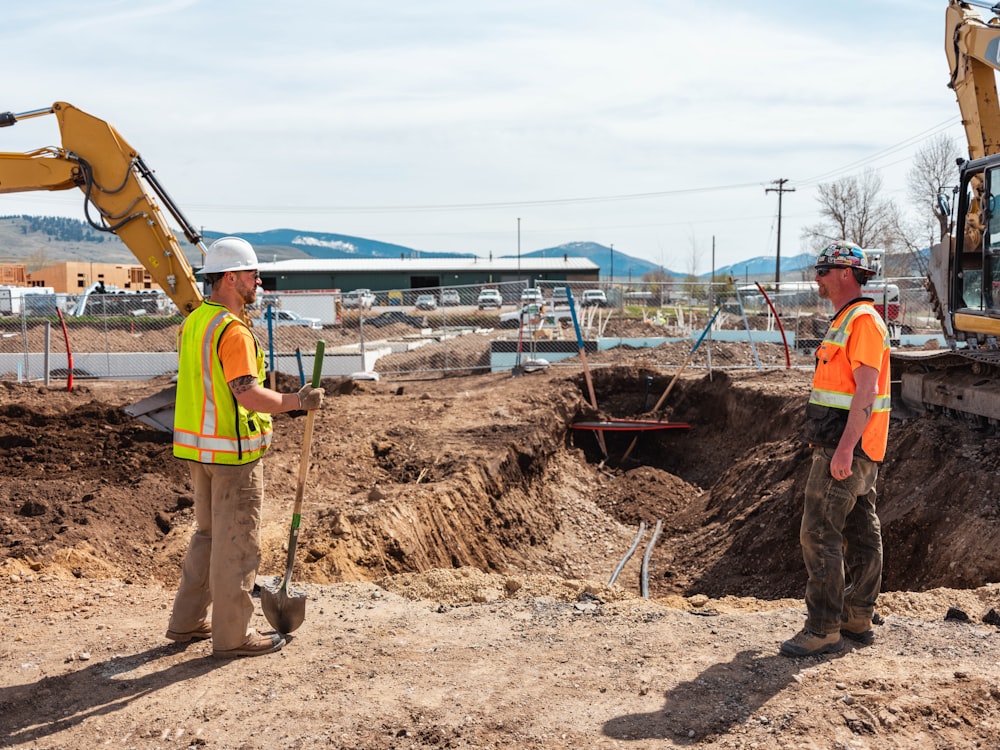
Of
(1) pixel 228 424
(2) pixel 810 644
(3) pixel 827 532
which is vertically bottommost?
(2) pixel 810 644

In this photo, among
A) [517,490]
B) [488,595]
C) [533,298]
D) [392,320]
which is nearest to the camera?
[488,595]

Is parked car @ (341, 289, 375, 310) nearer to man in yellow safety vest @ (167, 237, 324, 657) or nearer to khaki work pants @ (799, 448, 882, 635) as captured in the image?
man in yellow safety vest @ (167, 237, 324, 657)

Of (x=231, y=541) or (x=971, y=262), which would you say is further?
(x=971, y=262)

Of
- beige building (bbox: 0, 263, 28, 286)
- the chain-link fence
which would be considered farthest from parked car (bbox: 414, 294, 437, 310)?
beige building (bbox: 0, 263, 28, 286)

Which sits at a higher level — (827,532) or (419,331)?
(419,331)

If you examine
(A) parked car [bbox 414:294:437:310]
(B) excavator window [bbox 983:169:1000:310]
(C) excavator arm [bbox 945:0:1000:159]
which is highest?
(C) excavator arm [bbox 945:0:1000:159]

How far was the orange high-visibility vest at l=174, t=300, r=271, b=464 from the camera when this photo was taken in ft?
15.9

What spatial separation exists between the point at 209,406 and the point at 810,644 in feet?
11.6

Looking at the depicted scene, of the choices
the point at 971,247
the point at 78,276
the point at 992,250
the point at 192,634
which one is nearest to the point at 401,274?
the point at 78,276

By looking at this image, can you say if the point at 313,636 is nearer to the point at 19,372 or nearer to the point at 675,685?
the point at 675,685

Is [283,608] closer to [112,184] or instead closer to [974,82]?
[112,184]

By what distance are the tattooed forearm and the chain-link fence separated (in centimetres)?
1120

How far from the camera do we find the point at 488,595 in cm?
639

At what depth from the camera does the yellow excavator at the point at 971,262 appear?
9672 millimetres
